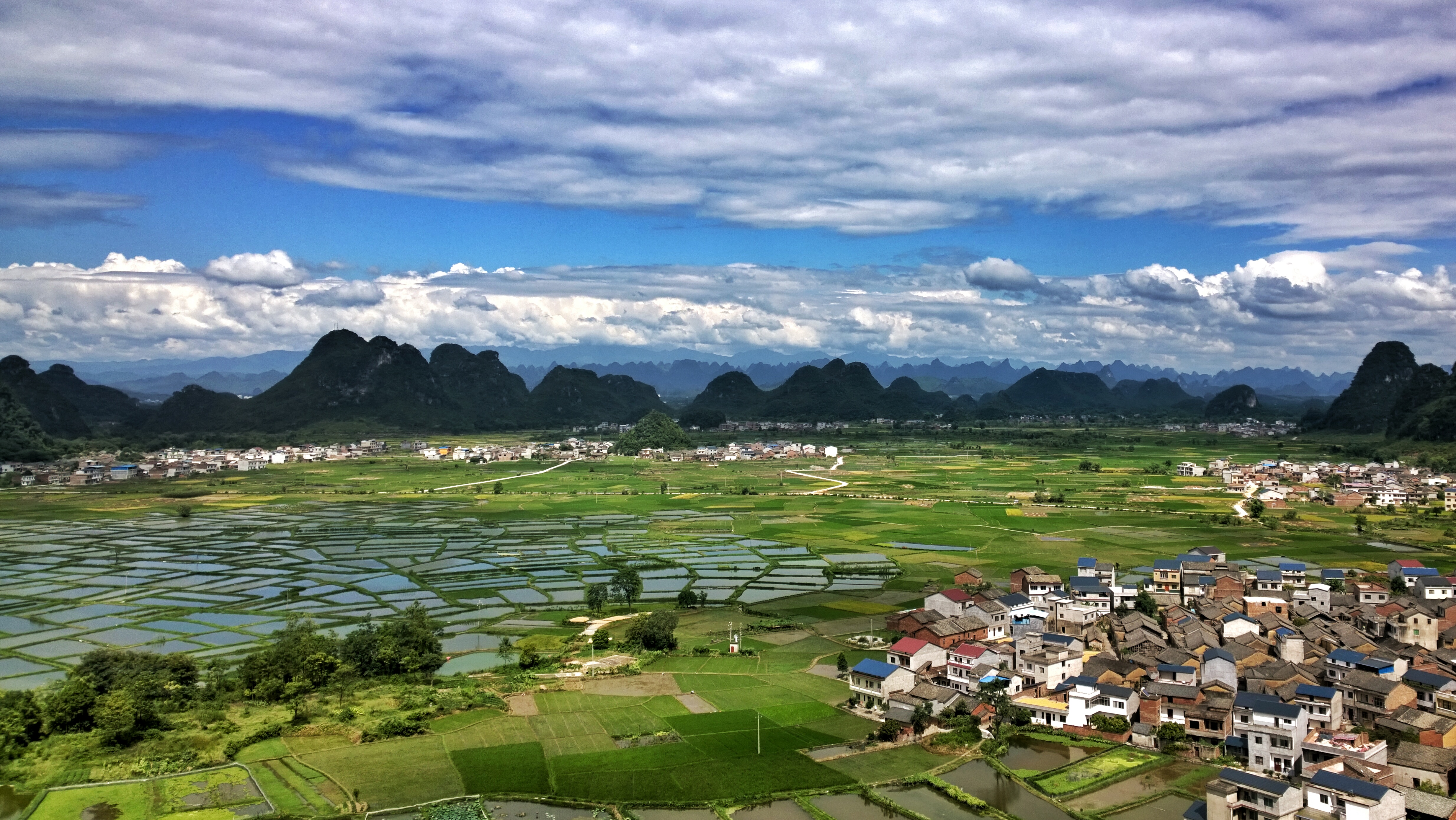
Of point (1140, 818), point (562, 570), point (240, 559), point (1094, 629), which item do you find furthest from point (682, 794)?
point (240, 559)

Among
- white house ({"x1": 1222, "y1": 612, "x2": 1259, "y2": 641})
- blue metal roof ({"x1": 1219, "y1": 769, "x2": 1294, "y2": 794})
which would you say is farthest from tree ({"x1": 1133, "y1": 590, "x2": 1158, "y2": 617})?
blue metal roof ({"x1": 1219, "y1": 769, "x2": 1294, "y2": 794})

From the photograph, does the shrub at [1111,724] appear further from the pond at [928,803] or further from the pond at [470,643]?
the pond at [470,643]

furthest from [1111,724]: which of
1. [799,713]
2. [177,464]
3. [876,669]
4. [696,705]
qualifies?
[177,464]

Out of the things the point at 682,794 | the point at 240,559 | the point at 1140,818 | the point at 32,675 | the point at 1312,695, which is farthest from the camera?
the point at 240,559

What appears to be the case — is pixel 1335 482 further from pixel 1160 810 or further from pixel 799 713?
pixel 1160 810

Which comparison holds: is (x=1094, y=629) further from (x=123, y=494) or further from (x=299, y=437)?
(x=299, y=437)

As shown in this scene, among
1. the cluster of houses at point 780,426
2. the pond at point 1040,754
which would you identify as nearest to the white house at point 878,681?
the pond at point 1040,754
